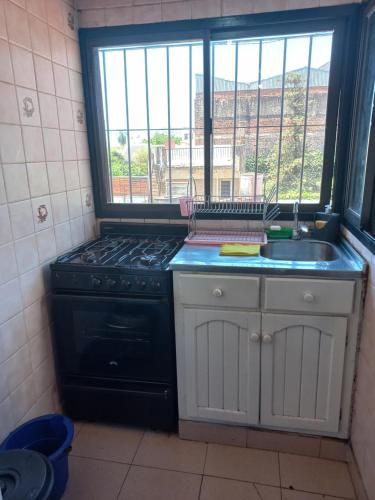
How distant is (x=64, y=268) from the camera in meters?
1.67

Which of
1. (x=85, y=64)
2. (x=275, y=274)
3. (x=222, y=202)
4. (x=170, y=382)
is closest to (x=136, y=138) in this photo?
(x=85, y=64)

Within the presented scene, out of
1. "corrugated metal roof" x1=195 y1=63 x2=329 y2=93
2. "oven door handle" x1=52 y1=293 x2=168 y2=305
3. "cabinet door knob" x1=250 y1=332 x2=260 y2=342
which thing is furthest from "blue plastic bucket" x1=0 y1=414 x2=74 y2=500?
"corrugated metal roof" x1=195 y1=63 x2=329 y2=93

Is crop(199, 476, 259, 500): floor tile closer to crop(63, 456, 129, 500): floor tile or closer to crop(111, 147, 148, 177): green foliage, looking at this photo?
crop(63, 456, 129, 500): floor tile

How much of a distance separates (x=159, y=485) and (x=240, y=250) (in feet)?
3.67

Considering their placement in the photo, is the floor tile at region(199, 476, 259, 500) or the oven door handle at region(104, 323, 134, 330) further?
the oven door handle at region(104, 323, 134, 330)

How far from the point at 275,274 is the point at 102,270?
0.79 m

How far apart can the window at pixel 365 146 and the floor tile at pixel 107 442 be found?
4.96 feet

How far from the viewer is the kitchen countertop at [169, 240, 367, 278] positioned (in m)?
1.43

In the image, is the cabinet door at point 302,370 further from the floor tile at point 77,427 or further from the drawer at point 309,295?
the floor tile at point 77,427

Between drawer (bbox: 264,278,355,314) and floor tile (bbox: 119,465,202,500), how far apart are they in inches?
33.5

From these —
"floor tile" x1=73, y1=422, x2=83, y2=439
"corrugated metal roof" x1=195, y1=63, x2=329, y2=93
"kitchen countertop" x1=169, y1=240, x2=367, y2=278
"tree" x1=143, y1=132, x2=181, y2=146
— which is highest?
"corrugated metal roof" x1=195, y1=63, x2=329, y2=93

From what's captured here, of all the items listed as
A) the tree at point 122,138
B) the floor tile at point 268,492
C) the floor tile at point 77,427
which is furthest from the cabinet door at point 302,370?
the tree at point 122,138

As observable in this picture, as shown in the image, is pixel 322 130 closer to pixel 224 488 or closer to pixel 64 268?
pixel 64 268

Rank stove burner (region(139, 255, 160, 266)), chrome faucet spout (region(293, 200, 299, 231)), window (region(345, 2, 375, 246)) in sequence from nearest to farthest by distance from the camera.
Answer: window (region(345, 2, 375, 246)), stove burner (region(139, 255, 160, 266)), chrome faucet spout (region(293, 200, 299, 231))
